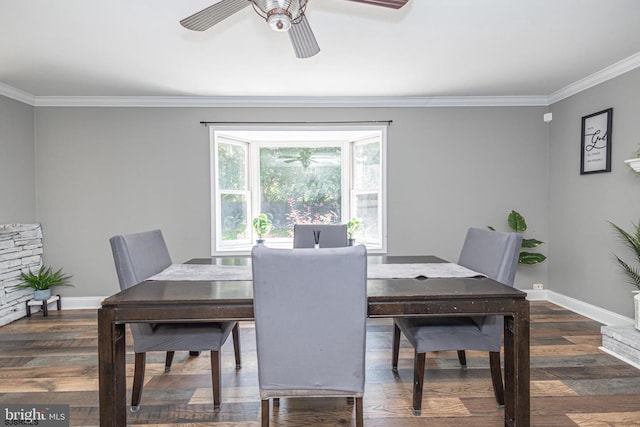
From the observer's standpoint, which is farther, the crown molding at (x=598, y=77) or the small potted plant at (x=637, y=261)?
the crown molding at (x=598, y=77)

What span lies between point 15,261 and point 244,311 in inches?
133

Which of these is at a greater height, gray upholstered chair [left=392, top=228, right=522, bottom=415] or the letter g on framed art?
the letter g on framed art

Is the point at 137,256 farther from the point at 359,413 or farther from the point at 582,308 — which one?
the point at 582,308

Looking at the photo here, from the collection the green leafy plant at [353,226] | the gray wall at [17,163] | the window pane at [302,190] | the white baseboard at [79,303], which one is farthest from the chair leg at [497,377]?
the gray wall at [17,163]

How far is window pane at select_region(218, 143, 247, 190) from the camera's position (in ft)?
13.2

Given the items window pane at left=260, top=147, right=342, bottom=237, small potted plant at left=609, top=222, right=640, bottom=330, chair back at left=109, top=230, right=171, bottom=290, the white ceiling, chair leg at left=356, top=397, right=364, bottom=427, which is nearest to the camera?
chair leg at left=356, top=397, right=364, bottom=427

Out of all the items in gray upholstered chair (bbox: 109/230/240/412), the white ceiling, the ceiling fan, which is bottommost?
gray upholstered chair (bbox: 109/230/240/412)

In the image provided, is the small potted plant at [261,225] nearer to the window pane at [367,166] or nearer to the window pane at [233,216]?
the window pane at [233,216]

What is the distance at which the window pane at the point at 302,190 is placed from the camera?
14.0 feet

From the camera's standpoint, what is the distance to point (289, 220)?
14.1 ft

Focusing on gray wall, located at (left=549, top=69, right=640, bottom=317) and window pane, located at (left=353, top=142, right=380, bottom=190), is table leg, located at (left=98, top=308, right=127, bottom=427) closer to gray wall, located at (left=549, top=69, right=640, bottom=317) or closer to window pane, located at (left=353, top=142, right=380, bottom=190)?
window pane, located at (left=353, top=142, right=380, bottom=190)

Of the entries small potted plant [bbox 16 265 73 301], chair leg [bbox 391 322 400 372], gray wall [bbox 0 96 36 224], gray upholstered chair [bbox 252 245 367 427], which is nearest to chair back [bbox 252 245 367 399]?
gray upholstered chair [bbox 252 245 367 427]

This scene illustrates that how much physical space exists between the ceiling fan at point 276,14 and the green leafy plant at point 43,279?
3.32 meters

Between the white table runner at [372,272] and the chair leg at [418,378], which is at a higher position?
the white table runner at [372,272]
